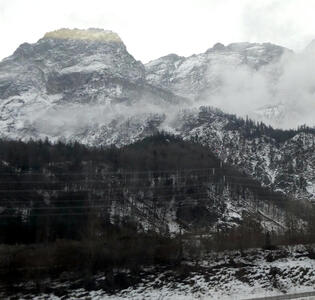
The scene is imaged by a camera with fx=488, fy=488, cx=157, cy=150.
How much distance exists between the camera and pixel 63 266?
216 ft

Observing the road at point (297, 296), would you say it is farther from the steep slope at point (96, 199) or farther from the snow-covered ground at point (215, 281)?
the steep slope at point (96, 199)

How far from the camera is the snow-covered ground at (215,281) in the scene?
193ft

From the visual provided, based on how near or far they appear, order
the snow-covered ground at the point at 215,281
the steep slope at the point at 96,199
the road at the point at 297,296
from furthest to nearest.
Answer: the steep slope at the point at 96,199 < the snow-covered ground at the point at 215,281 < the road at the point at 297,296

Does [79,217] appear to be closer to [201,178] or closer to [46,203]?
[46,203]

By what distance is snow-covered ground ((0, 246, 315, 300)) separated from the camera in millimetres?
58688

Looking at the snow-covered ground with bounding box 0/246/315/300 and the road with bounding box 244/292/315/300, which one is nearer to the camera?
the road with bounding box 244/292/315/300

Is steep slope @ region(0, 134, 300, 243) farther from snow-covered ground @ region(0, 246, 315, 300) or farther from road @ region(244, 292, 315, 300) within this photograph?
road @ region(244, 292, 315, 300)

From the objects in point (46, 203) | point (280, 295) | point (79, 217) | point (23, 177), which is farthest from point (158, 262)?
point (23, 177)

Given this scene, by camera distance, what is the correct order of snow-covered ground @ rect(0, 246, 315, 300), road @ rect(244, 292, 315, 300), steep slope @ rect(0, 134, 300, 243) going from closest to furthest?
road @ rect(244, 292, 315, 300)
snow-covered ground @ rect(0, 246, 315, 300)
steep slope @ rect(0, 134, 300, 243)

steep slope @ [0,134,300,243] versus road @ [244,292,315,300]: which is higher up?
steep slope @ [0,134,300,243]

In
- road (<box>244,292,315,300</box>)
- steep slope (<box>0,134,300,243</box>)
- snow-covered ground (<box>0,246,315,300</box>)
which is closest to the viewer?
road (<box>244,292,315,300</box>)

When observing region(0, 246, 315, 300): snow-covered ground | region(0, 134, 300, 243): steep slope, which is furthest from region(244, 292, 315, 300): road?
region(0, 134, 300, 243): steep slope

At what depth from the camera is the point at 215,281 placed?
64.1 meters

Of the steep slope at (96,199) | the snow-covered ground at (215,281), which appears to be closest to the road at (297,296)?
the snow-covered ground at (215,281)
